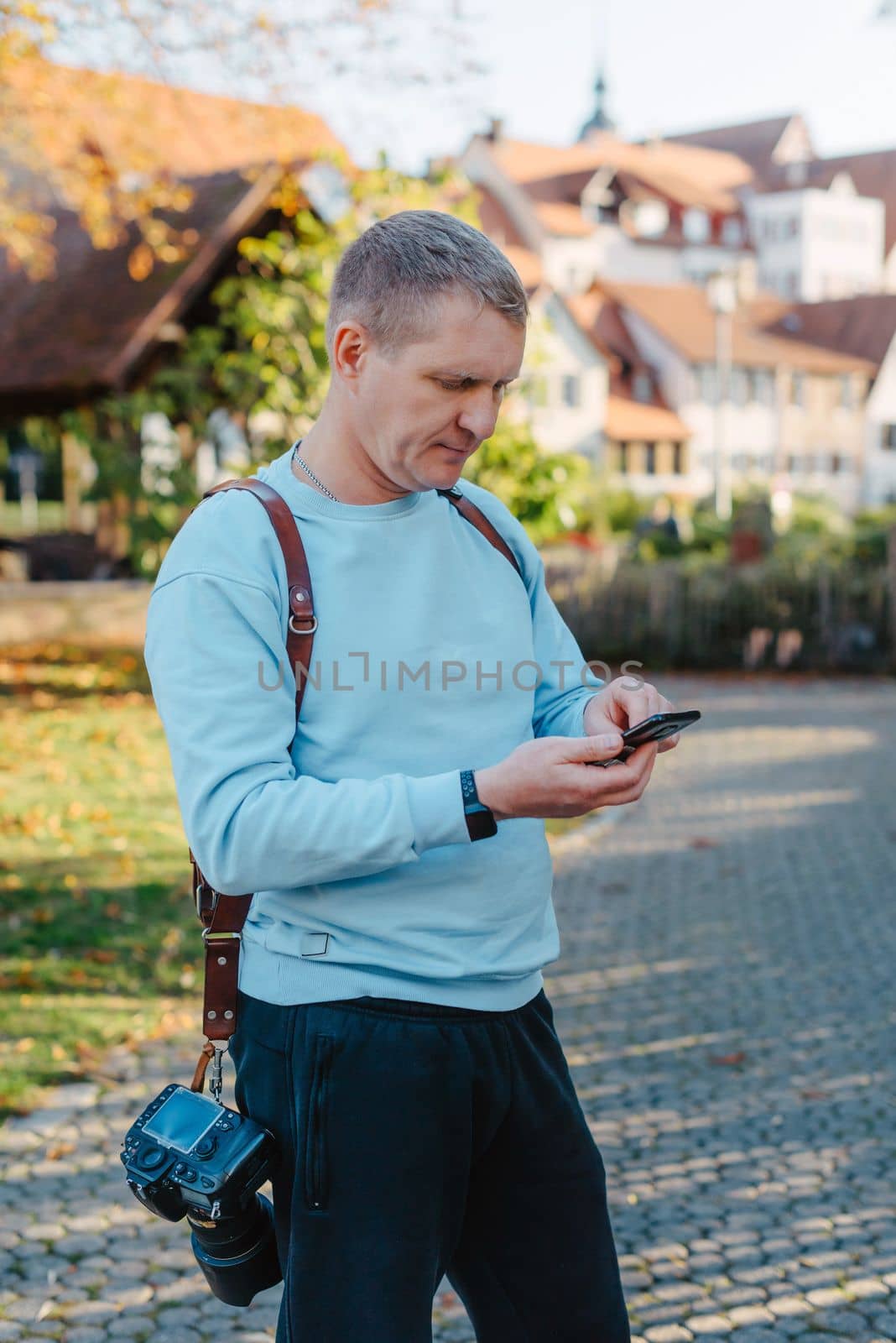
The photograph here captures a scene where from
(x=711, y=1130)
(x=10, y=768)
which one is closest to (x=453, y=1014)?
(x=711, y=1130)

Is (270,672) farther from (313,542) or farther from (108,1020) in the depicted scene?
(108,1020)

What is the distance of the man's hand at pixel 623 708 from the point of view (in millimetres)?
2014

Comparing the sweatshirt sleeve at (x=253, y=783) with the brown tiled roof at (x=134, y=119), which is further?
the brown tiled roof at (x=134, y=119)

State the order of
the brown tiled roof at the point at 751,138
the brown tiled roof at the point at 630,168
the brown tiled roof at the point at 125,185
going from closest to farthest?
the brown tiled roof at the point at 125,185 → the brown tiled roof at the point at 630,168 → the brown tiled roof at the point at 751,138

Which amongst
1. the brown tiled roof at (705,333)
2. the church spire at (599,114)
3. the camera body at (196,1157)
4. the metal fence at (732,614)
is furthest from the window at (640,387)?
the camera body at (196,1157)

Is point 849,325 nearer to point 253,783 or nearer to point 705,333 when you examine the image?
point 705,333

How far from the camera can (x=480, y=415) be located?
73.6 inches

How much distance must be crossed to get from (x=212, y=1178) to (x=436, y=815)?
0.58 metres

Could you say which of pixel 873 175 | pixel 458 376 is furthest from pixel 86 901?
pixel 873 175

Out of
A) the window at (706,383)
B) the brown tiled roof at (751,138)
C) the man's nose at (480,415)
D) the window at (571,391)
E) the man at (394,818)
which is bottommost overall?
the man at (394,818)

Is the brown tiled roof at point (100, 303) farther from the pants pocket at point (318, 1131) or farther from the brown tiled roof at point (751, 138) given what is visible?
the brown tiled roof at point (751, 138)

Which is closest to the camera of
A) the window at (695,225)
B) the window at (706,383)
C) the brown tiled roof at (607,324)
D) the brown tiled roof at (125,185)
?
the brown tiled roof at (125,185)

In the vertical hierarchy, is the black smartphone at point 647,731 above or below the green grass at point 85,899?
above

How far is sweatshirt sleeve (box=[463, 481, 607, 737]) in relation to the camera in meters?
2.23
